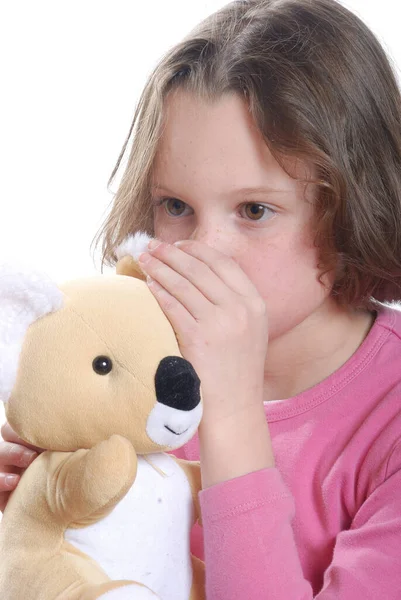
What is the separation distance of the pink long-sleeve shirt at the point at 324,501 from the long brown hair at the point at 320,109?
13 centimetres

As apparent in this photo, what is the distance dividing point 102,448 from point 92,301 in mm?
121

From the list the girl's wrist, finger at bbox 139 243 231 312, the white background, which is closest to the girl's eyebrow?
finger at bbox 139 243 231 312

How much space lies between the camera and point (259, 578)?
2.63ft

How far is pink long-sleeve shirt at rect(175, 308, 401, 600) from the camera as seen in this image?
2.63 feet

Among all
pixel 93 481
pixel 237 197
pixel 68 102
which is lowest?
pixel 68 102

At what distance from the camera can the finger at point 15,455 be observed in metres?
0.94

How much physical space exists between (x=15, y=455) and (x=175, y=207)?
0.34m

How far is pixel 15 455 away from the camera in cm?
94

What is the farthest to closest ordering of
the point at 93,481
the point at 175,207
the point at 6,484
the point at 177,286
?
the point at 175,207
the point at 6,484
the point at 177,286
the point at 93,481

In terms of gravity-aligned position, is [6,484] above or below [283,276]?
below

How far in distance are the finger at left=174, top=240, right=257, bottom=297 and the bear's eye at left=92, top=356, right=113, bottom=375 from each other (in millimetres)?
238

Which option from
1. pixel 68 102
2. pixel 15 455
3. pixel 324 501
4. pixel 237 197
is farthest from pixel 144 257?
pixel 68 102

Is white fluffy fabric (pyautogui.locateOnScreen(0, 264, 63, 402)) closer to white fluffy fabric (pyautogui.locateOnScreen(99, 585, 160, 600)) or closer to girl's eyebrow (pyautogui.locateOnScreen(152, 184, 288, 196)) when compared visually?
white fluffy fabric (pyautogui.locateOnScreen(99, 585, 160, 600))

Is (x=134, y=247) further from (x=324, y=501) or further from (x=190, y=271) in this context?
(x=324, y=501)
